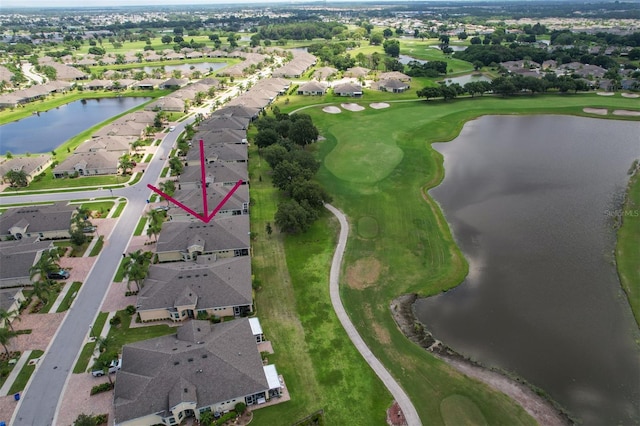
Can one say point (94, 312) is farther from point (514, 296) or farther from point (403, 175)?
point (403, 175)

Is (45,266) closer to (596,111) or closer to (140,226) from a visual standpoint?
(140,226)

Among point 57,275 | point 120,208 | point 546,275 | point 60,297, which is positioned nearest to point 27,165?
point 120,208

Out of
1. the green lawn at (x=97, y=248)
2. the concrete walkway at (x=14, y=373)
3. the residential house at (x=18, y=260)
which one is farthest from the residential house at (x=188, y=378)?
the green lawn at (x=97, y=248)

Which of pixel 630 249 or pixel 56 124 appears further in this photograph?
pixel 56 124

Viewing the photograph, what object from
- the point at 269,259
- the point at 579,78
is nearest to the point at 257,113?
the point at 269,259

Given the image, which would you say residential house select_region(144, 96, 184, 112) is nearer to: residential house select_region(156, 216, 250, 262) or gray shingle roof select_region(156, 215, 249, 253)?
gray shingle roof select_region(156, 215, 249, 253)
